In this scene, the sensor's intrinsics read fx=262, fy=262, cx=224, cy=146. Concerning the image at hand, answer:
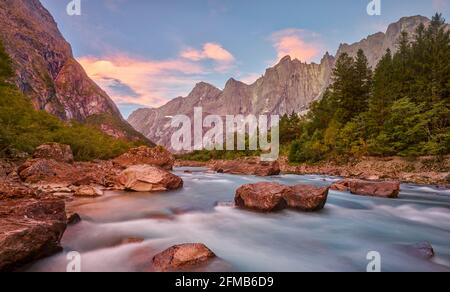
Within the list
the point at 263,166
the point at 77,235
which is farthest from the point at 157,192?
the point at 263,166

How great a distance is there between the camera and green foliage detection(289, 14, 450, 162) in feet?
113

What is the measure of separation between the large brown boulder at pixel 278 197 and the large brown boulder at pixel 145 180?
6893 millimetres

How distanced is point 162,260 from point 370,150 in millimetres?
41092

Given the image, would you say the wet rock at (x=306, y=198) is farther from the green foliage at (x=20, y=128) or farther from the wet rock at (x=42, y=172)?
the green foliage at (x=20, y=128)

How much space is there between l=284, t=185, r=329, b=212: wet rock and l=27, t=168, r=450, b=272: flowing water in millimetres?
546

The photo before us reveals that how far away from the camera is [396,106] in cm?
3647

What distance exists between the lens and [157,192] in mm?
17297

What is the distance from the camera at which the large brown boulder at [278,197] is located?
12.3 m

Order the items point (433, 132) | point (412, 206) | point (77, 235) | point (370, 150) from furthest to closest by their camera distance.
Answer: point (370, 150) → point (433, 132) → point (412, 206) → point (77, 235)

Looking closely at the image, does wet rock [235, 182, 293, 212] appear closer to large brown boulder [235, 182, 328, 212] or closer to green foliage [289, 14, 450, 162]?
large brown boulder [235, 182, 328, 212]

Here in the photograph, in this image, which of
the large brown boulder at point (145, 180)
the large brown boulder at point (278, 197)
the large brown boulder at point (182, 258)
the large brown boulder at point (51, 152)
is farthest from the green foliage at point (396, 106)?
the large brown boulder at point (51, 152)

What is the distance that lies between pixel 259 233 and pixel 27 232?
6.88 m

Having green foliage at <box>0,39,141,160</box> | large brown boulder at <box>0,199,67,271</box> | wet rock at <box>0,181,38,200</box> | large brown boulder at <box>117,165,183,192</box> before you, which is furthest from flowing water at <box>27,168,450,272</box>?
green foliage at <box>0,39,141,160</box>
